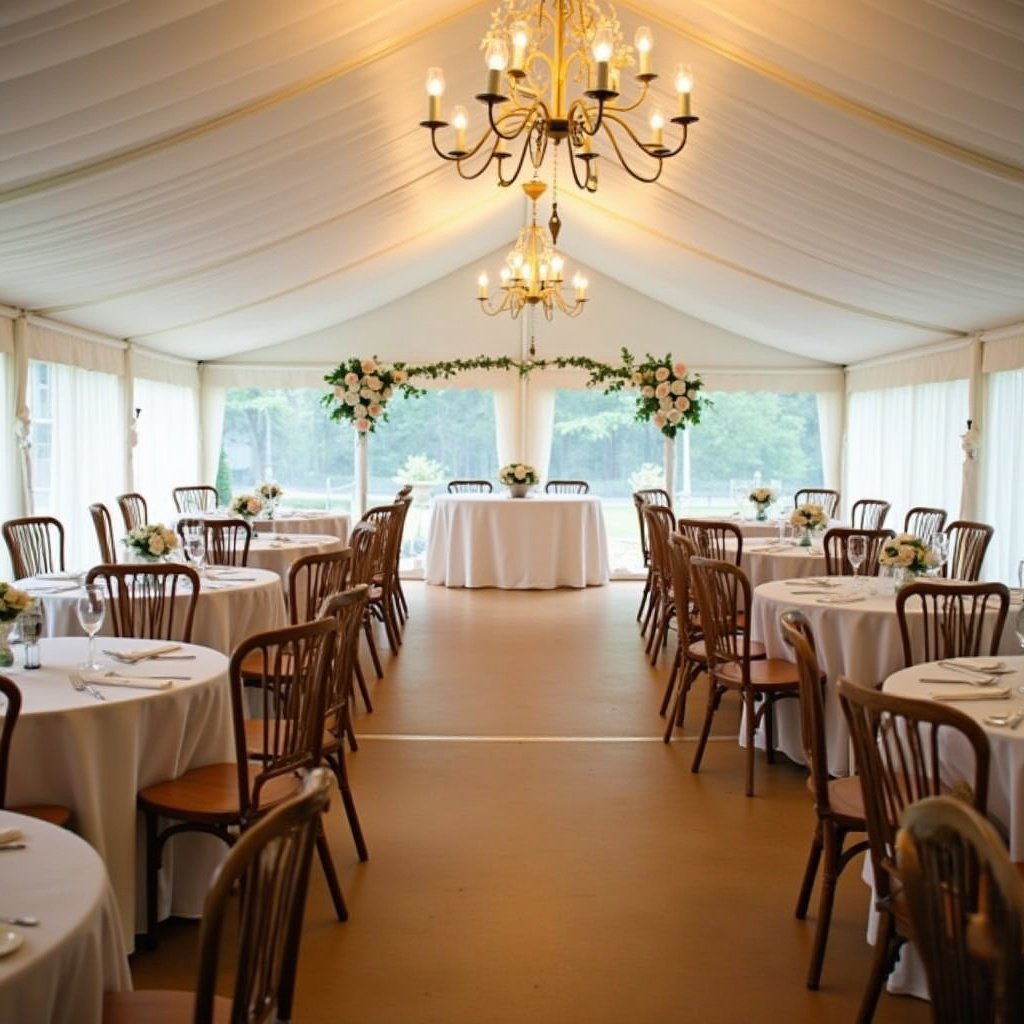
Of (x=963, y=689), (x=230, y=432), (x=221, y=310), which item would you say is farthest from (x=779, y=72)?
(x=230, y=432)

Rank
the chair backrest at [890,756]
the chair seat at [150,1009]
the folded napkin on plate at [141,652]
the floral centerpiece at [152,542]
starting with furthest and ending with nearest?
the floral centerpiece at [152,542] < the folded napkin on plate at [141,652] < the chair backrest at [890,756] < the chair seat at [150,1009]

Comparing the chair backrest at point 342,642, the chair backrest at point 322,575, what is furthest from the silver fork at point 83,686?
the chair backrest at point 322,575

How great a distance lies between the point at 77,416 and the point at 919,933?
9.44m

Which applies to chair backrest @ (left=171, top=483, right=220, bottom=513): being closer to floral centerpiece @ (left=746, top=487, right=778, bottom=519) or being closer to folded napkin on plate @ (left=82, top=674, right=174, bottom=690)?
floral centerpiece @ (left=746, top=487, right=778, bottom=519)

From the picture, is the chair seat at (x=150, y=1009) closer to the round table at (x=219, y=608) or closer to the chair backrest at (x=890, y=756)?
the chair backrest at (x=890, y=756)

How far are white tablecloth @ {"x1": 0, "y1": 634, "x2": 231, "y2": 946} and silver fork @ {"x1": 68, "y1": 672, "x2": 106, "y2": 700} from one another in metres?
0.02

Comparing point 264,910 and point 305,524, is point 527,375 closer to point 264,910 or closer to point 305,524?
point 305,524

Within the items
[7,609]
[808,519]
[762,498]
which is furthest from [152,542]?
[762,498]

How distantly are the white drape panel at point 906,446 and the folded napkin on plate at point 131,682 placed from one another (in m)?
8.59

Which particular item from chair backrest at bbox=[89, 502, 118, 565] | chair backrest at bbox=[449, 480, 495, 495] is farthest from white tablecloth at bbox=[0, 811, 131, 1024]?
chair backrest at bbox=[449, 480, 495, 495]

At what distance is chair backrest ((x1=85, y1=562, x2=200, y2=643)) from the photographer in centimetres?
473

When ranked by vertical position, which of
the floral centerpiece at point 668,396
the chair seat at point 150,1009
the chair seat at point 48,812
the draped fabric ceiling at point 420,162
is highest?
the draped fabric ceiling at point 420,162

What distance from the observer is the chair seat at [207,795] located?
322 centimetres

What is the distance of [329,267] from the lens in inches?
412
